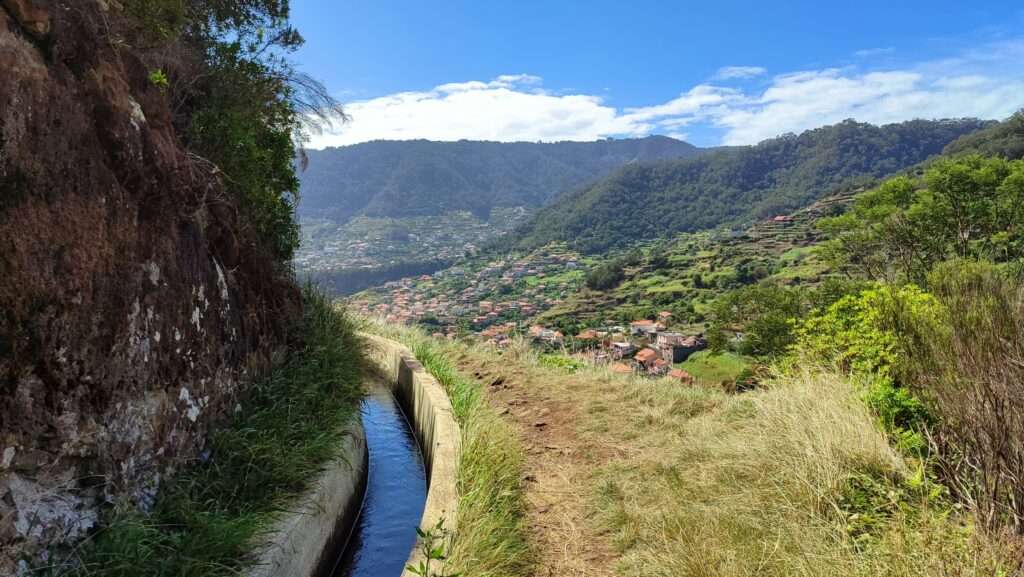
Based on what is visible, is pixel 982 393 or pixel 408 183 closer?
pixel 982 393

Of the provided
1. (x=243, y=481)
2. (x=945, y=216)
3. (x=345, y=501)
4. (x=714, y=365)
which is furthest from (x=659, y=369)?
(x=945, y=216)

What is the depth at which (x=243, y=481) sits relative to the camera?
3.91 m

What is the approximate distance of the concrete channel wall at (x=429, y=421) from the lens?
400cm

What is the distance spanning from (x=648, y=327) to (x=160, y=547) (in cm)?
4171

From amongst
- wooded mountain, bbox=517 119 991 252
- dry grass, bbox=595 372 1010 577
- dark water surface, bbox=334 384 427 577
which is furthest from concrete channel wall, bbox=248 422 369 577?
wooded mountain, bbox=517 119 991 252

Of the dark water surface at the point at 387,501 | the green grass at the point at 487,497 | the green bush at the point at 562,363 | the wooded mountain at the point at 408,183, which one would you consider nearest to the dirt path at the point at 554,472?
the green grass at the point at 487,497

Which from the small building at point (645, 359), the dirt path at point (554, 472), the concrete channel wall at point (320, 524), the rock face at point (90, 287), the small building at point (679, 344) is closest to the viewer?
the rock face at point (90, 287)

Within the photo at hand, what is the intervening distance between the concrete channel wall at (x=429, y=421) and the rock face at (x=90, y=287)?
1743 mm

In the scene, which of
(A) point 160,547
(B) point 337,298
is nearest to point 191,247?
(A) point 160,547

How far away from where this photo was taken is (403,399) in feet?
26.1

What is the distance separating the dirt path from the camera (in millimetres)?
3850

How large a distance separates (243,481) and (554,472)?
8.80 feet

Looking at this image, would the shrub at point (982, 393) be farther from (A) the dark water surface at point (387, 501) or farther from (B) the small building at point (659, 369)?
(B) the small building at point (659, 369)

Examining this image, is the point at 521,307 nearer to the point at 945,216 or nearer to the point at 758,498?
the point at 945,216
